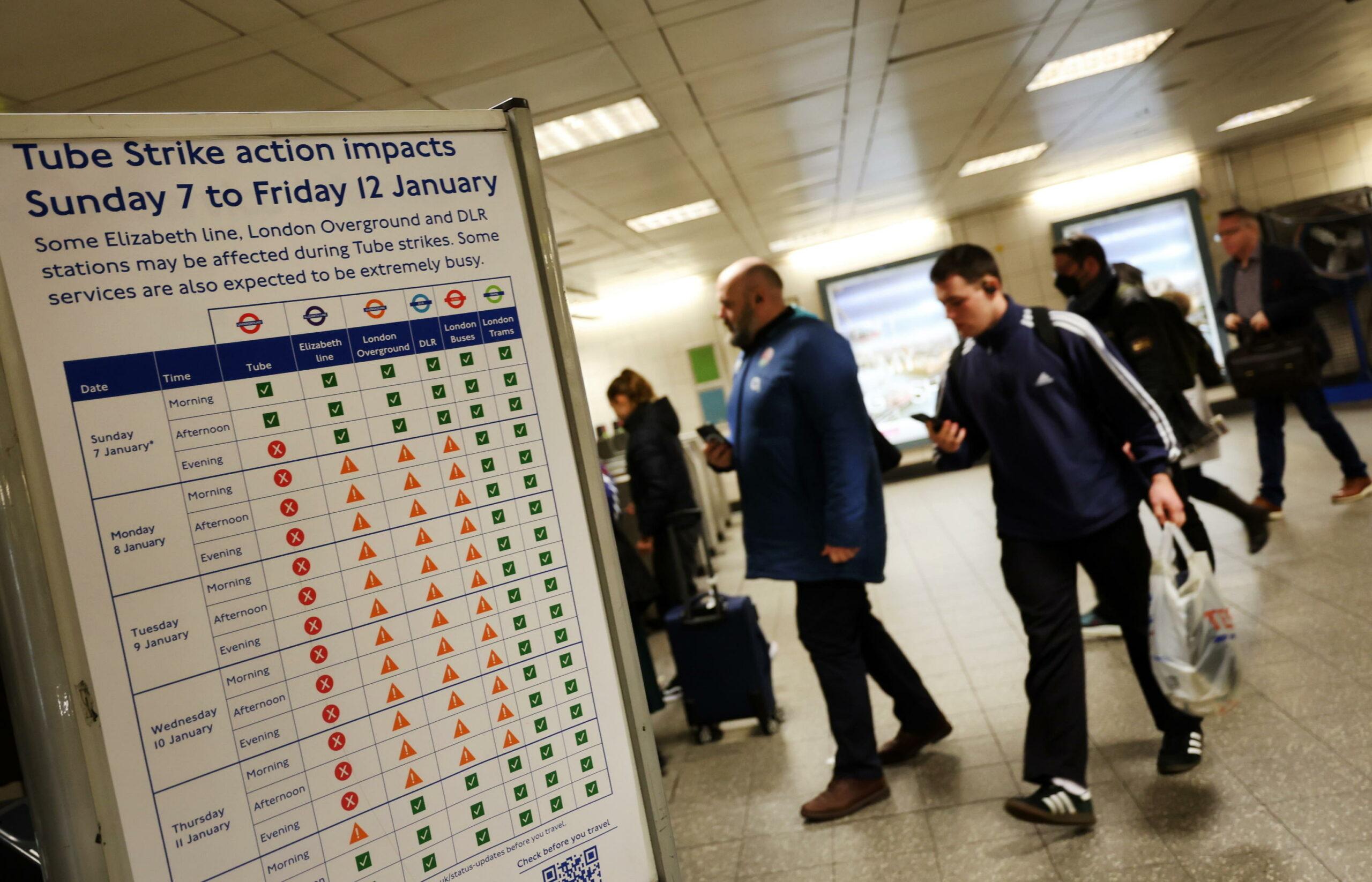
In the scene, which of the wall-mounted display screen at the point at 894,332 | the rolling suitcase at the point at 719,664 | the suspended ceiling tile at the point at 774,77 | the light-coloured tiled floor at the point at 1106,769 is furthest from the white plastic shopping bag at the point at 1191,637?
the wall-mounted display screen at the point at 894,332

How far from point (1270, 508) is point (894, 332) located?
7.13m

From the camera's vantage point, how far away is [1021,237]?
39.4 ft

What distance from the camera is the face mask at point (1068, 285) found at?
4062 mm

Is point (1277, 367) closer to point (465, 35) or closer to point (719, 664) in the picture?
point (719, 664)

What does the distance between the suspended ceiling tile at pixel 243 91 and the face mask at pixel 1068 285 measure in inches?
129

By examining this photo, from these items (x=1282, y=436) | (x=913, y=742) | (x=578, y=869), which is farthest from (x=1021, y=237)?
(x=578, y=869)

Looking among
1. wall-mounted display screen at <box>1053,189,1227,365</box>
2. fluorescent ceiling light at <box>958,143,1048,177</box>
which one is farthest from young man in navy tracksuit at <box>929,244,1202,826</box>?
wall-mounted display screen at <box>1053,189,1227,365</box>

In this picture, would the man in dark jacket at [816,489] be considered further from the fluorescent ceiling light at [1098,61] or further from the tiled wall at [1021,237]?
the tiled wall at [1021,237]

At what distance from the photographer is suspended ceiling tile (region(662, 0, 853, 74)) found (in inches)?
159

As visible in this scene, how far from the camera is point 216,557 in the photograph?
106cm

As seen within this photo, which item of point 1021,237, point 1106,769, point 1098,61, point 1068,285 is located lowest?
point 1106,769

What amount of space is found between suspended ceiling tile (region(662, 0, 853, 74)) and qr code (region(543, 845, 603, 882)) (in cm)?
360

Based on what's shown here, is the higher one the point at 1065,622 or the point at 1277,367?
the point at 1277,367

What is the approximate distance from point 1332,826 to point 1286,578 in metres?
2.33
